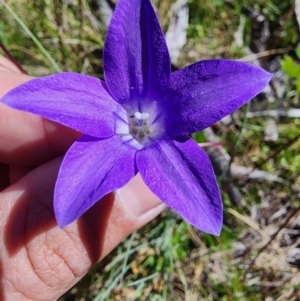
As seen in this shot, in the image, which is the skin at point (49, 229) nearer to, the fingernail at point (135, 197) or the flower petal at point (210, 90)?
the fingernail at point (135, 197)

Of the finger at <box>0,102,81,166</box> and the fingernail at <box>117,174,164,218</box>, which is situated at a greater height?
the finger at <box>0,102,81,166</box>

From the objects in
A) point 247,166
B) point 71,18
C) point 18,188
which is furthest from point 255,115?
point 18,188

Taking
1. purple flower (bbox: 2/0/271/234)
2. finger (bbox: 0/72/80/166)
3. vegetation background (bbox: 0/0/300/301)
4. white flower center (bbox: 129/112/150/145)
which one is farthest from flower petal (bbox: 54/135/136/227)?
vegetation background (bbox: 0/0/300/301)

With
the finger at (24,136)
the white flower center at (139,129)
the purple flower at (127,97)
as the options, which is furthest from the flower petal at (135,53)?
the finger at (24,136)

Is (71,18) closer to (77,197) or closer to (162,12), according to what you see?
(162,12)

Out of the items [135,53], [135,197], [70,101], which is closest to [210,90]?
[135,53]

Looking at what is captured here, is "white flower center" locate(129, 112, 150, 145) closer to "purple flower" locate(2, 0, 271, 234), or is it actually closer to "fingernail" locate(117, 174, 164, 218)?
"purple flower" locate(2, 0, 271, 234)

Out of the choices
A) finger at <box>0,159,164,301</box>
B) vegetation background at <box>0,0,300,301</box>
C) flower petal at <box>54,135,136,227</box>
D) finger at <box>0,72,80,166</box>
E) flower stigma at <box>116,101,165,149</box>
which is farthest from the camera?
vegetation background at <box>0,0,300,301</box>
